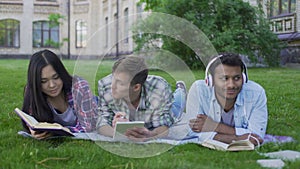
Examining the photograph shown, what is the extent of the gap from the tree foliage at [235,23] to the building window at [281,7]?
8.71 ft

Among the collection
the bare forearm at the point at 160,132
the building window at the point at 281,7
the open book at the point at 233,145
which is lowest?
the open book at the point at 233,145

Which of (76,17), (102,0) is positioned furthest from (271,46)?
(76,17)

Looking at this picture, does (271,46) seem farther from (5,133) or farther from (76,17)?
(76,17)

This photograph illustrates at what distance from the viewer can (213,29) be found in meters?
14.2

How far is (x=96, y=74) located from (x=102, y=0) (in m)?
32.7

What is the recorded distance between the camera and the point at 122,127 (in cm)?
338

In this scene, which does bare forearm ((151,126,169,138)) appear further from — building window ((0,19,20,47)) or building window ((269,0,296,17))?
building window ((0,19,20,47))

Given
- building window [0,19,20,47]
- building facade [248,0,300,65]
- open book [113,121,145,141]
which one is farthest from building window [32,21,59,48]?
open book [113,121,145,141]

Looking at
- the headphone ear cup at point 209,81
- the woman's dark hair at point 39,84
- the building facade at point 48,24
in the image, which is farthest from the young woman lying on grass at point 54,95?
the building facade at point 48,24

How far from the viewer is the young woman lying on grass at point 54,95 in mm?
3758

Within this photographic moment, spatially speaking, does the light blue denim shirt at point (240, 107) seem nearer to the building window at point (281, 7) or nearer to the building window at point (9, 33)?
the building window at point (281, 7)

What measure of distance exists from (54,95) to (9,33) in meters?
34.7

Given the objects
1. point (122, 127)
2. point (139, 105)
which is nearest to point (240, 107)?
point (139, 105)

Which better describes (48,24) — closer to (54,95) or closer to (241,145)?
(54,95)
